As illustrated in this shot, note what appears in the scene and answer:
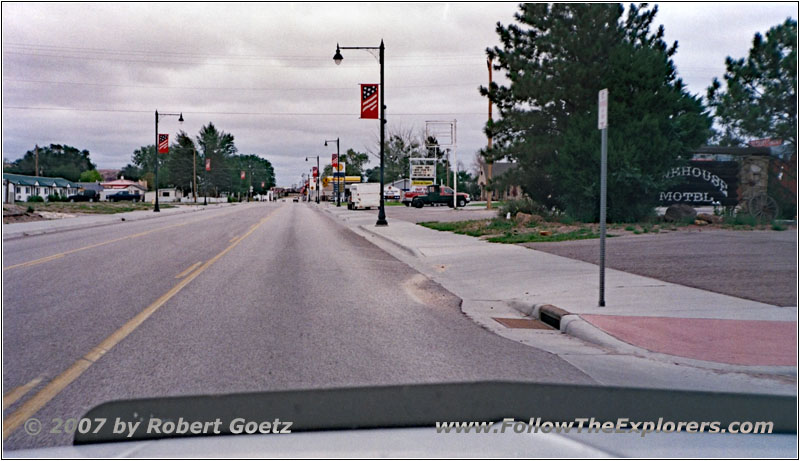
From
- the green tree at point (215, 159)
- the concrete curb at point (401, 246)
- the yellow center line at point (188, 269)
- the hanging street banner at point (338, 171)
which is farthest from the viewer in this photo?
the green tree at point (215, 159)

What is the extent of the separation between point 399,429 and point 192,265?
1157 cm

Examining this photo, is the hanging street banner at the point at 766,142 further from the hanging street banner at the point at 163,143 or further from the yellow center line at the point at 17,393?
the hanging street banner at the point at 163,143

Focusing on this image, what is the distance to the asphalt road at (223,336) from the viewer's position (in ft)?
18.2

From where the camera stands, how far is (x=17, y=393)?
17.4 feet

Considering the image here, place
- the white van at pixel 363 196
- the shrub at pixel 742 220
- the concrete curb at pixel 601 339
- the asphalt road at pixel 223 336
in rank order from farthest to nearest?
the white van at pixel 363 196 < the shrub at pixel 742 220 < the concrete curb at pixel 601 339 < the asphalt road at pixel 223 336

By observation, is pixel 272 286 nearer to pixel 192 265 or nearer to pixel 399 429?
pixel 192 265

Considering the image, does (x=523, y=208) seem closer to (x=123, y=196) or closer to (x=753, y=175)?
(x=753, y=175)

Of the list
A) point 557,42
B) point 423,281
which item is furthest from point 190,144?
point 423,281

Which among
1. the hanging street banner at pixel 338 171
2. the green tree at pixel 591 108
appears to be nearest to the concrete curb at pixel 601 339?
the green tree at pixel 591 108

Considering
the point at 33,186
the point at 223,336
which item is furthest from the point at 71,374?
the point at 33,186

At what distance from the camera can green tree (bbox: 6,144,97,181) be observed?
17059cm

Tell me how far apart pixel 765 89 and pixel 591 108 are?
27.0 feet

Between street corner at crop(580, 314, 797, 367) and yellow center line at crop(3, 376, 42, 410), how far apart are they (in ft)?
18.9

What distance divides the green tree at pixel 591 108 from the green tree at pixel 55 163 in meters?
168
